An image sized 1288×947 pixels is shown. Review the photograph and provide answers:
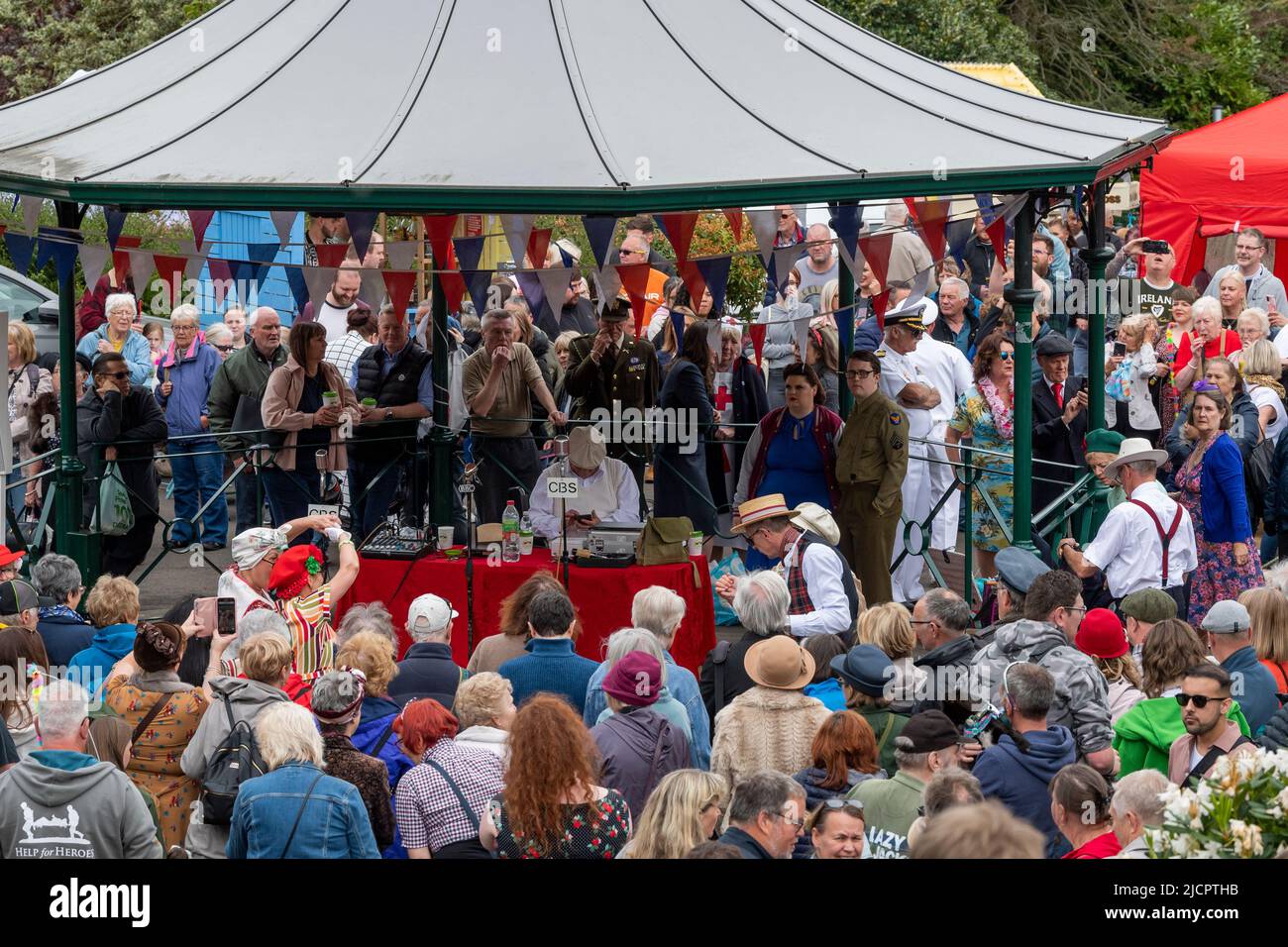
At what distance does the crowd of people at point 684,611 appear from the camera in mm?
5918

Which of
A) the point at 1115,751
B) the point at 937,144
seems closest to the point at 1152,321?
the point at 937,144

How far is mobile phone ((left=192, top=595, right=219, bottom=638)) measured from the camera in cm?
818

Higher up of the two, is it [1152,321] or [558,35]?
[558,35]

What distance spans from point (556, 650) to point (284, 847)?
228 centimetres

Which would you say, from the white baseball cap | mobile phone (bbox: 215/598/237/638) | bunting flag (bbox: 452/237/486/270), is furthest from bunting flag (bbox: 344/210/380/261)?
the white baseball cap

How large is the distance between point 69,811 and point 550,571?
4886 mm

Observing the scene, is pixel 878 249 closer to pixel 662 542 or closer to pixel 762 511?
pixel 762 511

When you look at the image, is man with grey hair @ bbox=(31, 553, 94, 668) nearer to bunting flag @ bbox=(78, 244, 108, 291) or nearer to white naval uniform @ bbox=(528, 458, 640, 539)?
bunting flag @ bbox=(78, 244, 108, 291)

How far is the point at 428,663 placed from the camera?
7.83 m

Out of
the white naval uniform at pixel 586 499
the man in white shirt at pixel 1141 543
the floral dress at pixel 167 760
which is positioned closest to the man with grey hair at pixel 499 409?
the white naval uniform at pixel 586 499

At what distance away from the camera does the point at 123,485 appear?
11789mm

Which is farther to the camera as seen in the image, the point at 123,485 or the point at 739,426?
the point at 739,426

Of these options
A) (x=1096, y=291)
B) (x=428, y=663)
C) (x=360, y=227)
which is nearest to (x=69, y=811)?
(x=428, y=663)
